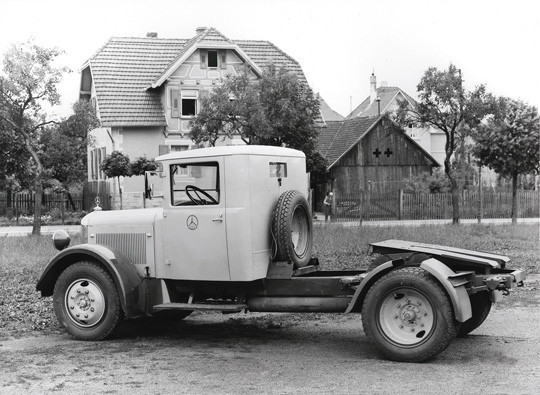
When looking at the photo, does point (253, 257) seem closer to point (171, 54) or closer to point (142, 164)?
point (142, 164)

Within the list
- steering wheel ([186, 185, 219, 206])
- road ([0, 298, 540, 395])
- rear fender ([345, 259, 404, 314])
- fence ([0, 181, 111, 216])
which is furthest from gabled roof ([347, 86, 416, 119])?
rear fender ([345, 259, 404, 314])

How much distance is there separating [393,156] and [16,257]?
33214 millimetres

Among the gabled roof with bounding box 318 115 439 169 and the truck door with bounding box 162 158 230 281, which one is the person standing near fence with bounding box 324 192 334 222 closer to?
the gabled roof with bounding box 318 115 439 169

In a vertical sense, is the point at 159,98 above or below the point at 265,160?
above

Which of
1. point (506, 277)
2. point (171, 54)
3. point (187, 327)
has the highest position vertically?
point (171, 54)

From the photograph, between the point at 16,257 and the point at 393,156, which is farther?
the point at 393,156

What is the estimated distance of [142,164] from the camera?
3700 cm

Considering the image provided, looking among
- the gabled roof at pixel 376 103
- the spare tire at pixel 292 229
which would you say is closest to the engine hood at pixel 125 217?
the spare tire at pixel 292 229

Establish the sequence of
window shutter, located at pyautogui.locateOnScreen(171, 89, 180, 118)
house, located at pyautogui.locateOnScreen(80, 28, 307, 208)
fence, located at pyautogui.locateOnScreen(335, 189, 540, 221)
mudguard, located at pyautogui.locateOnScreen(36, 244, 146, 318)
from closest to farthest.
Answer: mudguard, located at pyautogui.locateOnScreen(36, 244, 146, 318), house, located at pyautogui.locateOnScreen(80, 28, 307, 208), window shutter, located at pyautogui.locateOnScreen(171, 89, 180, 118), fence, located at pyautogui.locateOnScreen(335, 189, 540, 221)

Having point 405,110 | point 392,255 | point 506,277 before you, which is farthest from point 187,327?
point 405,110

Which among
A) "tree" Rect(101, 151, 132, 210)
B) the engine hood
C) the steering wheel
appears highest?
"tree" Rect(101, 151, 132, 210)

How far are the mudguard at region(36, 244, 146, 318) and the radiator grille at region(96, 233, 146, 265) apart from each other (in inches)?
3.5

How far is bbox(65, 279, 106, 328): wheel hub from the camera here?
30.3 ft

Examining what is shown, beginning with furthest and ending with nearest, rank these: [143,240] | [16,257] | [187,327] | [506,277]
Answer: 1. [16,257]
2. [187,327]
3. [143,240]
4. [506,277]
